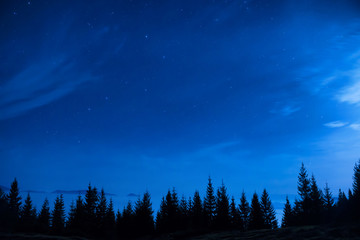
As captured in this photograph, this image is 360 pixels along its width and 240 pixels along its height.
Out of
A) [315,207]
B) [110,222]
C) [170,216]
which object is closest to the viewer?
[315,207]

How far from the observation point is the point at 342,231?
15.8 metres

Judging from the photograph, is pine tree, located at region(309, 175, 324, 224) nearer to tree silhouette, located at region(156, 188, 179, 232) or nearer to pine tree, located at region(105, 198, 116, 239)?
tree silhouette, located at region(156, 188, 179, 232)

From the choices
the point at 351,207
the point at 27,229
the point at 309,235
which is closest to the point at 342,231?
the point at 309,235

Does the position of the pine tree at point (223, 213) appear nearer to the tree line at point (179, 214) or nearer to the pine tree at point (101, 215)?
the tree line at point (179, 214)

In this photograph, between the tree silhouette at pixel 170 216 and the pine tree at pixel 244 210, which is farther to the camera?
the pine tree at pixel 244 210

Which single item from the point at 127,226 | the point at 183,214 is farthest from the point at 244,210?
the point at 127,226

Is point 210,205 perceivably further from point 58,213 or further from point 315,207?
point 58,213

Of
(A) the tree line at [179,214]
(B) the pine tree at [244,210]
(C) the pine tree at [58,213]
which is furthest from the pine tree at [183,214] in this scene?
(C) the pine tree at [58,213]

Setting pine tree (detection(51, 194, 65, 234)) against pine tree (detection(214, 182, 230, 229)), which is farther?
pine tree (detection(51, 194, 65, 234))

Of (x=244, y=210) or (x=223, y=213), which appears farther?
(x=244, y=210)

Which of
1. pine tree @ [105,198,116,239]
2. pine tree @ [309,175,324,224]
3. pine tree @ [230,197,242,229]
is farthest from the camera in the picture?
pine tree @ [230,197,242,229]

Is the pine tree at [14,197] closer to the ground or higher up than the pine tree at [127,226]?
higher up

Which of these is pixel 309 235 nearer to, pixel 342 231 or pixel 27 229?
pixel 342 231

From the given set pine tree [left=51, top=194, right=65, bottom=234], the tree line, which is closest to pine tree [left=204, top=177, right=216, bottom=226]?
the tree line
